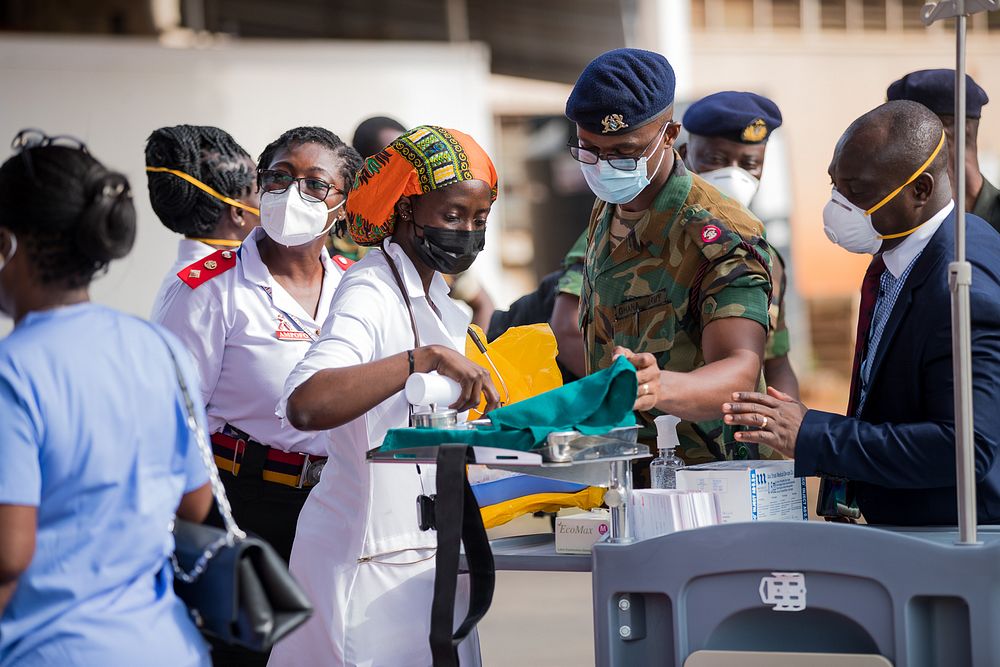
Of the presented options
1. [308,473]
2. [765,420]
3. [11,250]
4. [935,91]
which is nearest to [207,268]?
[308,473]

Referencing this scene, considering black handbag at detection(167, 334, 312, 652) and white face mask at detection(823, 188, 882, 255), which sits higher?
white face mask at detection(823, 188, 882, 255)

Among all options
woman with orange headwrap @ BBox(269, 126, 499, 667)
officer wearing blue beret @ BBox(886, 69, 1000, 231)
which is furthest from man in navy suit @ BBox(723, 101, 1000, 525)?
officer wearing blue beret @ BBox(886, 69, 1000, 231)

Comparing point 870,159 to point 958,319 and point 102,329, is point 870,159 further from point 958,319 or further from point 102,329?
point 102,329

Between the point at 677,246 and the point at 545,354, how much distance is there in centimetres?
39

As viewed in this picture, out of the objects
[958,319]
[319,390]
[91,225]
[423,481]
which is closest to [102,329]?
[91,225]

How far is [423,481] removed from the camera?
8.43 feet

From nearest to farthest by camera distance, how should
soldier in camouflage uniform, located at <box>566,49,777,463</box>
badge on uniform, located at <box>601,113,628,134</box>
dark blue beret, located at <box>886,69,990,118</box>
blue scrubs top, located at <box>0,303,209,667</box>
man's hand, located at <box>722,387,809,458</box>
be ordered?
blue scrubs top, located at <box>0,303,209,667</box> < man's hand, located at <box>722,387,809,458</box> < soldier in camouflage uniform, located at <box>566,49,777,463</box> < badge on uniform, located at <box>601,113,628,134</box> < dark blue beret, located at <box>886,69,990,118</box>

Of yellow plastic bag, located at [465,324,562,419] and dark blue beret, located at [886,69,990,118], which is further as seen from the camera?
dark blue beret, located at [886,69,990,118]

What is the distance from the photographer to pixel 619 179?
290cm

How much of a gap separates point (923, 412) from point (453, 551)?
3.22 feet

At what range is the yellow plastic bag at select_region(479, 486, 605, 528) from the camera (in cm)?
266

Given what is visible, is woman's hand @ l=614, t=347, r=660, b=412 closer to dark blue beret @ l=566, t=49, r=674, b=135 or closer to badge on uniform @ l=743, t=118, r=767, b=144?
dark blue beret @ l=566, t=49, r=674, b=135

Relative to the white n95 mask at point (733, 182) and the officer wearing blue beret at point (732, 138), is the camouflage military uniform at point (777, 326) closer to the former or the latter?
the officer wearing blue beret at point (732, 138)

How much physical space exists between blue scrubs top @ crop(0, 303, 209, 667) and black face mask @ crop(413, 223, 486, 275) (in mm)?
847
